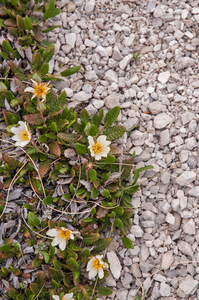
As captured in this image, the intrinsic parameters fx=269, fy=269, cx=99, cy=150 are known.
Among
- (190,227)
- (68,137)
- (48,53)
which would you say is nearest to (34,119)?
(68,137)

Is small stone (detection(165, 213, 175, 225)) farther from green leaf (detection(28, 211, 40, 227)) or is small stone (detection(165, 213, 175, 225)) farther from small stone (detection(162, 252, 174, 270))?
green leaf (detection(28, 211, 40, 227))

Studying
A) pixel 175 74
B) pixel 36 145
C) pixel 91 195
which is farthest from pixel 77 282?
pixel 175 74

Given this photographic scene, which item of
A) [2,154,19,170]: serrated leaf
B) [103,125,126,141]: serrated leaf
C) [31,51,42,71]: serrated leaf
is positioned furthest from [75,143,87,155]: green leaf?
[31,51,42,71]: serrated leaf

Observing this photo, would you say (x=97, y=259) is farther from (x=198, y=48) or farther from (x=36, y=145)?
(x=198, y=48)

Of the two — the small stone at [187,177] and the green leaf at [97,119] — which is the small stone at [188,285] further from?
the green leaf at [97,119]

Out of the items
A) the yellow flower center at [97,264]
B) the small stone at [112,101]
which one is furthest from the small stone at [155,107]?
the yellow flower center at [97,264]
